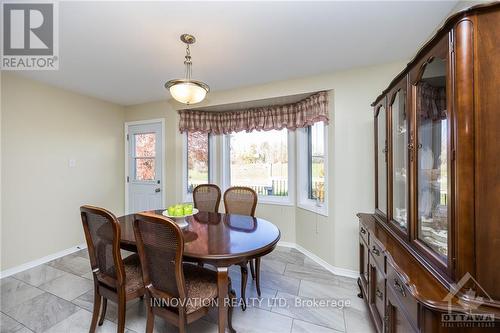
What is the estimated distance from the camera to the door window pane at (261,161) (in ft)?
11.5

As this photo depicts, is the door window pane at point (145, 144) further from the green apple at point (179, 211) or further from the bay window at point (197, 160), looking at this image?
the green apple at point (179, 211)

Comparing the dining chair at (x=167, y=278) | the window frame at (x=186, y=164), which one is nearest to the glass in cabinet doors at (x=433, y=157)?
the dining chair at (x=167, y=278)

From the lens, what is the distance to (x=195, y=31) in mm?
1799

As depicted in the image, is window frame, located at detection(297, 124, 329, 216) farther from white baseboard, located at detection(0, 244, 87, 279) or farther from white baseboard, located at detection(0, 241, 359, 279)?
white baseboard, located at detection(0, 244, 87, 279)

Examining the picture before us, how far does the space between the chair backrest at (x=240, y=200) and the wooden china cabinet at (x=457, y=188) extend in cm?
149

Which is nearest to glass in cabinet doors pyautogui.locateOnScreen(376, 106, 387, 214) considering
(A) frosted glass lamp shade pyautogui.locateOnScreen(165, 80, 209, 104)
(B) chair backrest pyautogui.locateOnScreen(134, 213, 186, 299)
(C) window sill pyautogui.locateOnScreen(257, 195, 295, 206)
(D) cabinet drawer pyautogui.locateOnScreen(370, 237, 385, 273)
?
(D) cabinet drawer pyautogui.locateOnScreen(370, 237, 385, 273)

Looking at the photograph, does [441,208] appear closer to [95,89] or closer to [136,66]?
[136,66]

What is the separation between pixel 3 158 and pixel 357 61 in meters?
4.12

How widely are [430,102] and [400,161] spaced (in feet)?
1.72

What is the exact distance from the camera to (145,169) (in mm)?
3922

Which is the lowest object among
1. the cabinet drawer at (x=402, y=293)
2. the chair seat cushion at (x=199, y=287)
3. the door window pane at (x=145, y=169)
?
the chair seat cushion at (x=199, y=287)

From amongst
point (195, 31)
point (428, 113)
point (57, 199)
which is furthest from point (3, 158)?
point (428, 113)

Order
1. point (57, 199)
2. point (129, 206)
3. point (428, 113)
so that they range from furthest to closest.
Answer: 1. point (129, 206)
2. point (57, 199)
3. point (428, 113)

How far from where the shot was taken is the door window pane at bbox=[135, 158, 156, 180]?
3869 mm
